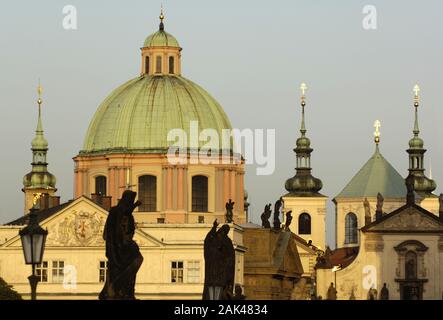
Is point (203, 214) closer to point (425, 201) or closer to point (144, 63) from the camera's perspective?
point (144, 63)

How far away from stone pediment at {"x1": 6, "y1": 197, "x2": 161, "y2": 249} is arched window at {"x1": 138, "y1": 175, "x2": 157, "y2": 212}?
1253 centimetres

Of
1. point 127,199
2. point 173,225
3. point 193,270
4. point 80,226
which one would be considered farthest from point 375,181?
point 127,199

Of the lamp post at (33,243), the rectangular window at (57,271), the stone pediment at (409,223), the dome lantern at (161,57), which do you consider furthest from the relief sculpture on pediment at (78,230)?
the lamp post at (33,243)

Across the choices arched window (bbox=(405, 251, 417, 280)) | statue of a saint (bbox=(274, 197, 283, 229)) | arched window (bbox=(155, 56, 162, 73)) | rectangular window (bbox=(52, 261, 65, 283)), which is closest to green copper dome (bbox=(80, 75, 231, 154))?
arched window (bbox=(155, 56, 162, 73))

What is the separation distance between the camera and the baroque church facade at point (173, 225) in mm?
99562

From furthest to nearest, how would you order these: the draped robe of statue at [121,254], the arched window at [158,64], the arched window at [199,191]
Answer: the arched window at [158,64]
the arched window at [199,191]
the draped robe of statue at [121,254]

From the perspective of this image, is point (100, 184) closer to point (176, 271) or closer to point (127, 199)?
point (176, 271)

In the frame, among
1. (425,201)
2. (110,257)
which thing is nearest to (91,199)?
(425,201)

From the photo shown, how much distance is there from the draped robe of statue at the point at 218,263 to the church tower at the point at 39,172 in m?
101

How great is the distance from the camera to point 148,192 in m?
113

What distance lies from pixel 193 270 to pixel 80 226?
228 inches

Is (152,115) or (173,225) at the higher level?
(152,115)

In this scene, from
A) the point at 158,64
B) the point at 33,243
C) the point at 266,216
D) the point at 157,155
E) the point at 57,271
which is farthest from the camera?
the point at 158,64

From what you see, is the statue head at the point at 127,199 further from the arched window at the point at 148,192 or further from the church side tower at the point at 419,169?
the church side tower at the point at 419,169
